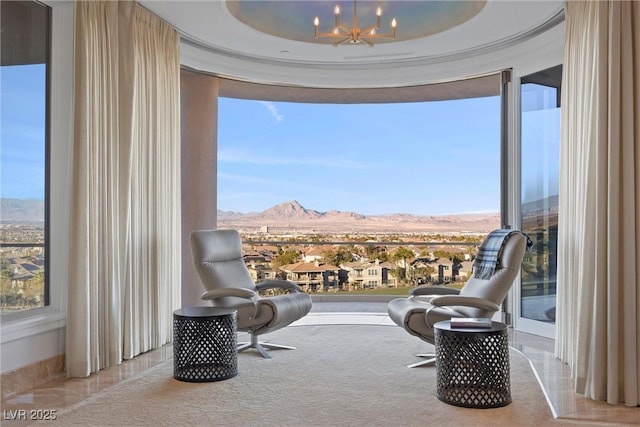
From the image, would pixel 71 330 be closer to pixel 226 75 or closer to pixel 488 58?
pixel 226 75

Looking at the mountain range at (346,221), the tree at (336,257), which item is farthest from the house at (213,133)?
the mountain range at (346,221)

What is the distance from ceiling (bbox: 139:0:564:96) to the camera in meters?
4.68

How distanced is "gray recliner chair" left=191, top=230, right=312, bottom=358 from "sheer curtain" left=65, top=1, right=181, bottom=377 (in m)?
0.48

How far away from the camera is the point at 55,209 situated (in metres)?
3.90

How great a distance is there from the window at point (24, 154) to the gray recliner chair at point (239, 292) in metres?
1.11

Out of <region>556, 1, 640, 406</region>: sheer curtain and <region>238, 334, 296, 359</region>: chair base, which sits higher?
<region>556, 1, 640, 406</region>: sheer curtain

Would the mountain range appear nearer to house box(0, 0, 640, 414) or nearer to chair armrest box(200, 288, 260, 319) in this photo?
house box(0, 0, 640, 414)

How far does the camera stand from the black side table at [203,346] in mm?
3672

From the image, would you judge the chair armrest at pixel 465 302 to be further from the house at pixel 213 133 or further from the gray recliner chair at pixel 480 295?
the house at pixel 213 133

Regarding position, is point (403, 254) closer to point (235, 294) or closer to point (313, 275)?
point (313, 275)

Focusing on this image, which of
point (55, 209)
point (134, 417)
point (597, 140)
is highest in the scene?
point (597, 140)

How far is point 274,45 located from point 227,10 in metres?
0.98

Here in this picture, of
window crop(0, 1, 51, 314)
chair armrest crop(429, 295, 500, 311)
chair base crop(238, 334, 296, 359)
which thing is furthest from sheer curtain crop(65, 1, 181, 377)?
chair armrest crop(429, 295, 500, 311)

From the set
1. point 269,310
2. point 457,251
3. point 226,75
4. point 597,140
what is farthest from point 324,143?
point 597,140
